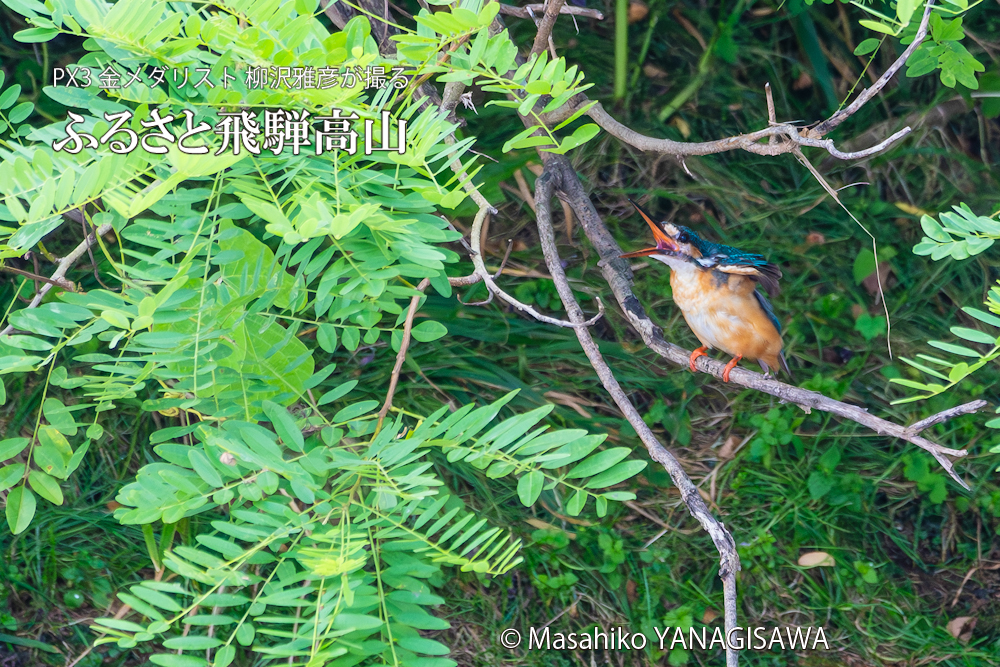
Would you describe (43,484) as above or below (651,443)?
above

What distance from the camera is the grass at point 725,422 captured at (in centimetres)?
314

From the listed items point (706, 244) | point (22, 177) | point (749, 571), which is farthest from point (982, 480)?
point (22, 177)

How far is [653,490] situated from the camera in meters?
3.33

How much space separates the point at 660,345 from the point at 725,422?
1.18m

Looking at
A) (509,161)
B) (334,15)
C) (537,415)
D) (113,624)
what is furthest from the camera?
(509,161)

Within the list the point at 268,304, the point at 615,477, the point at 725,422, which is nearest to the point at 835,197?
the point at 615,477

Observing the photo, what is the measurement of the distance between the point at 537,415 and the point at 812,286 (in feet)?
7.41

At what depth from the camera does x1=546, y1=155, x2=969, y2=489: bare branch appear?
1870 millimetres

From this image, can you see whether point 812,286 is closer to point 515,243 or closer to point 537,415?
point 515,243

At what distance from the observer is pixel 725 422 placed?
3453 mm

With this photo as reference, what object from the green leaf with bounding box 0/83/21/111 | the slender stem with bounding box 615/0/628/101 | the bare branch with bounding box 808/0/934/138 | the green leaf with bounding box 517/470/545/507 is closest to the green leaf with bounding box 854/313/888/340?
the slender stem with bounding box 615/0/628/101

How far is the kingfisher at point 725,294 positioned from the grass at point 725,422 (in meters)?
0.63

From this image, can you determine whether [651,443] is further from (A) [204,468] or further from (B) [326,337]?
(A) [204,468]

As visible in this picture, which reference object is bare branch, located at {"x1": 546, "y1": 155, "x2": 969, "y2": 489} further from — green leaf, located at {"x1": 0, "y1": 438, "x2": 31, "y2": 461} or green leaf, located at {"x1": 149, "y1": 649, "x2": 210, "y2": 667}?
green leaf, located at {"x1": 0, "y1": 438, "x2": 31, "y2": 461}
